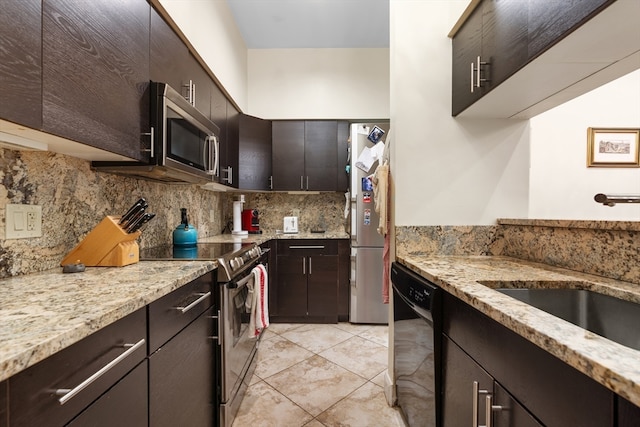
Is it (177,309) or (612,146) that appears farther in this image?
(612,146)

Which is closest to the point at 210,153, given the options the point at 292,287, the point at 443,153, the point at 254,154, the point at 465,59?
the point at 254,154

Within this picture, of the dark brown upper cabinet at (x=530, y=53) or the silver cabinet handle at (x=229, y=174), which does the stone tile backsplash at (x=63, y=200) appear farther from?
the dark brown upper cabinet at (x=530, y=53)

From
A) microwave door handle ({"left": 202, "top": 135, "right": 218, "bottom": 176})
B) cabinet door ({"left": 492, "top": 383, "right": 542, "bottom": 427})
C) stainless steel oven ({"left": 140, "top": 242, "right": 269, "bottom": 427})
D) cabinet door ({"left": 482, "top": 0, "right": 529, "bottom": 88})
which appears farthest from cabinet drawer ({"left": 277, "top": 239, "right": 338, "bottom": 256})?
cabinet door ({"left": 492, "top": 383, "right": 542, "bottom": 427})

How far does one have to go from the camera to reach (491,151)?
1667 mm

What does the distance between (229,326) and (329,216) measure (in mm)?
2194

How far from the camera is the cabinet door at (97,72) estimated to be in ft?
2.78

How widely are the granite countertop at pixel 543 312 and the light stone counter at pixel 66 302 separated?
0.90m

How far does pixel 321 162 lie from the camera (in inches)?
129

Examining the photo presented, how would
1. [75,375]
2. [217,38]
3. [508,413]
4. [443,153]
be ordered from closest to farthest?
[75,375] → [508,413] → [443,153] → [217,38]

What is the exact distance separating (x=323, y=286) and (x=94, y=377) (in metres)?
2.49

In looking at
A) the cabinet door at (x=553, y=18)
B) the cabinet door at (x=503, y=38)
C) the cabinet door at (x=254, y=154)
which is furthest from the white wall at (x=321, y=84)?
the cabinet door at (x=553, y=18)

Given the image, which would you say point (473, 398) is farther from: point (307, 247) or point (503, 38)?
point (307, 247)

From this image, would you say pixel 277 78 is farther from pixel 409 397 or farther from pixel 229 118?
pixel 409 397

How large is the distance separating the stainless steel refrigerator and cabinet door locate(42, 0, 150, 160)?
2.03 meters
